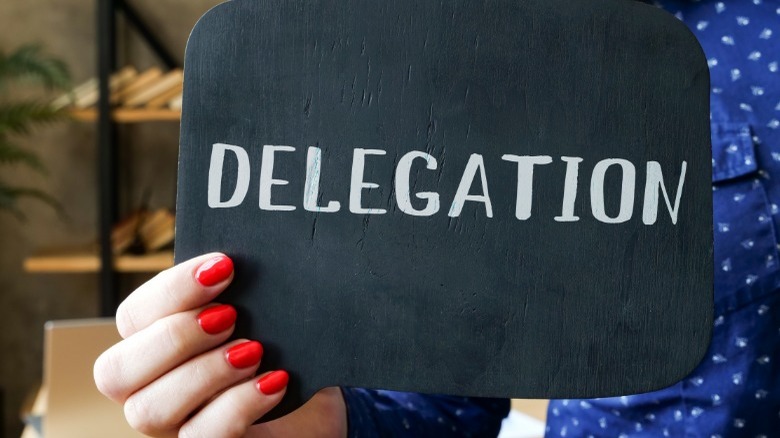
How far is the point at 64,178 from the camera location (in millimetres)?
3422

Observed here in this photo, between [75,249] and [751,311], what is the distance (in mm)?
3088

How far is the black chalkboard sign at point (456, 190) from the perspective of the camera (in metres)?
0.58

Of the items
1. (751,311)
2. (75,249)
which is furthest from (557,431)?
(75,249)

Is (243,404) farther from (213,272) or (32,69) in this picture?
(32,69)

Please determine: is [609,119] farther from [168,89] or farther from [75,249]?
[75,249]

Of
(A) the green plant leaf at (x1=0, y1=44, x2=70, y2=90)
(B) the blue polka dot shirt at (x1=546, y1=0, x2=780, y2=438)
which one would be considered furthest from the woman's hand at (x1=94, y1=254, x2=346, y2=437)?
(A) the green plant leaf at (x1=0, y1=44, x2=70, y2=90)

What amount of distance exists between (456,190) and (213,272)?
194mm

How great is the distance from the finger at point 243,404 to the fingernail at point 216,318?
0.16ft

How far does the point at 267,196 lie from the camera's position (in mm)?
583

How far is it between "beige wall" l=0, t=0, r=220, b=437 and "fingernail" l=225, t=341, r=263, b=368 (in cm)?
299

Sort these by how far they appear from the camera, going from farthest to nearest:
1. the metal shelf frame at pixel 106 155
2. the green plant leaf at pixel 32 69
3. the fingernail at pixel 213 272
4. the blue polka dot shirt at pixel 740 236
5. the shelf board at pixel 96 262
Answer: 1. the shelf board at pixel 96 262
2. the metal shelf frame at pixel 106 155
3. the green plant leaf at pixel 32 69
4. the blue polka dot shirt at pixel 740 236
5. the fingernail at pixel 213 272

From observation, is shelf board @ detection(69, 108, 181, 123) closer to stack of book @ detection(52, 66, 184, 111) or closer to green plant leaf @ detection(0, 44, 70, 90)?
stack of book @ detection(52, 66, 184, 111)

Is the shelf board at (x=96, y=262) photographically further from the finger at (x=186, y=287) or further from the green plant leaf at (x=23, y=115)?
the finger at (x=186, y=287)

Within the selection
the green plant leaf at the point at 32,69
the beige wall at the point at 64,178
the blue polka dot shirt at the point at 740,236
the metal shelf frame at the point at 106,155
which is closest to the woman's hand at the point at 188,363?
the blue polka dot shirt at the point at 740,236
